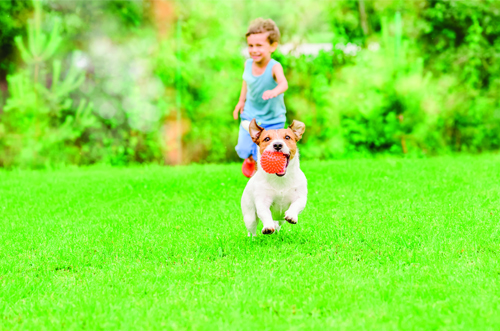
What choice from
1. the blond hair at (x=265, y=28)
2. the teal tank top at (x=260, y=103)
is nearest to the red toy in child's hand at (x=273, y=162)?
the teal tank top at (x=260, y=103)

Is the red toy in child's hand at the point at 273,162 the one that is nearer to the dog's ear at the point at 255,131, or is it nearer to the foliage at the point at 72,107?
the dog's ear at the point at 255,131

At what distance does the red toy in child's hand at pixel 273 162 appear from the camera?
13.8 feet

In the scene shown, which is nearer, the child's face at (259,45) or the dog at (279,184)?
the dog at (279,184)

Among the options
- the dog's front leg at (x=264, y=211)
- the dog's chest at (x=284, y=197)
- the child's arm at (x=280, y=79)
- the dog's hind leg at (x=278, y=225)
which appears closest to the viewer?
the dog's front leg at (x=264, y=211)

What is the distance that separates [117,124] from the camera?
12250mm

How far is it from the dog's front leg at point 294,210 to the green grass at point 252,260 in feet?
1.31

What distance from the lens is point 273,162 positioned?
4.21 metres

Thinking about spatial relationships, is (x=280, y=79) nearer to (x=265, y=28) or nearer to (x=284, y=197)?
(x=265, y=28)

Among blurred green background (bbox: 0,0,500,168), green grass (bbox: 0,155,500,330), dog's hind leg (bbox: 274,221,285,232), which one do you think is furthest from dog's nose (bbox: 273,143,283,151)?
blurred green background (bbox: 0,0,500,168)

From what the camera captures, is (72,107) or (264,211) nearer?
(264,211)

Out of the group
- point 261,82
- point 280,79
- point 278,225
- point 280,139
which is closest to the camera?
point 280,139

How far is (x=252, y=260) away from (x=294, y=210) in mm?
588

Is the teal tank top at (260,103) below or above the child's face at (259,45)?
below

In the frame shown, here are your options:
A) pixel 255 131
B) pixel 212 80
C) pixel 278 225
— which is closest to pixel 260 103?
pixel 278 225
